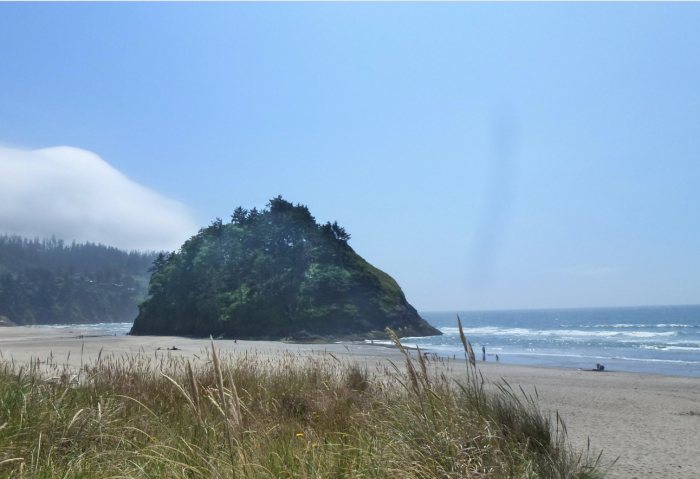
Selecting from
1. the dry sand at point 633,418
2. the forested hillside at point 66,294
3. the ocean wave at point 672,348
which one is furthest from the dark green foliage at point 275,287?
the forested hillside at point 66,294

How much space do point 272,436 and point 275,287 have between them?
47712 mm

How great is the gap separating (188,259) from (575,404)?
54220 millimetres

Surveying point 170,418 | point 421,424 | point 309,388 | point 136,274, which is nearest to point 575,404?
point 309,388

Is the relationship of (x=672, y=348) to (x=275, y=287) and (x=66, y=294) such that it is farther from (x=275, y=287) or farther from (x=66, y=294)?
(x=66, y=294)

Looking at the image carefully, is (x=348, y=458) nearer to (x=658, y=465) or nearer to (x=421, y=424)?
(x=421, y=424)

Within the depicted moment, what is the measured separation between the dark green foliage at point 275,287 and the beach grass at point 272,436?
4243 cm

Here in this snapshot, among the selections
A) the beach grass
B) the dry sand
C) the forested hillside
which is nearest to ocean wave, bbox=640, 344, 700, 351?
the dry sand

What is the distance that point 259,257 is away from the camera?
52.8 metres

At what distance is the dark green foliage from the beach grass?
4243 cm

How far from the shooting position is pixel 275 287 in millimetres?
51281

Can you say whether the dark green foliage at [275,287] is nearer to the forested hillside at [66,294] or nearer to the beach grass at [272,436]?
the beach grass at [272,436]

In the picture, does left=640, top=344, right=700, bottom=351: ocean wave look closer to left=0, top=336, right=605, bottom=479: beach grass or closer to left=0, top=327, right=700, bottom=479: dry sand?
left=0, top=327, right=700, bottom=479: dry sand

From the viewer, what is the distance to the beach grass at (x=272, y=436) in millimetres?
3092

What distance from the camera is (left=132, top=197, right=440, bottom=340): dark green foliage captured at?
49.9 m
